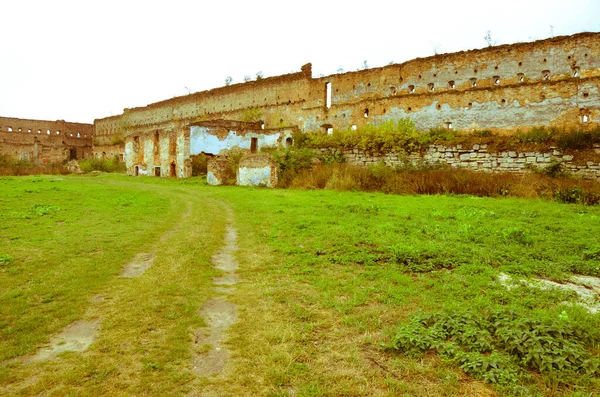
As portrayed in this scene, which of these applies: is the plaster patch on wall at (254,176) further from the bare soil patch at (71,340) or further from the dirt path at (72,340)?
the bare soil patch at (71,340)

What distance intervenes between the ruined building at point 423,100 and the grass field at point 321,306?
16166 millimetres

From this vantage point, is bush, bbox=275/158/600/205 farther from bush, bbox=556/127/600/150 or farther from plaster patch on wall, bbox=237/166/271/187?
bush, bbox=556/127/600/150

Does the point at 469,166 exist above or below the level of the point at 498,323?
above

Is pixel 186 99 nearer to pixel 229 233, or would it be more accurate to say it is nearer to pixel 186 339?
pixel 229 233

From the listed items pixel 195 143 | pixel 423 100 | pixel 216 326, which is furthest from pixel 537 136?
pixel 195 143

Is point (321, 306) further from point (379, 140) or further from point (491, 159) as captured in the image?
point (379, 140)

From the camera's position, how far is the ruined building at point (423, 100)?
A: 2173 cm

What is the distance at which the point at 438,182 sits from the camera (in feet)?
48.4

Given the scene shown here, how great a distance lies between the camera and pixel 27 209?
10391 mm

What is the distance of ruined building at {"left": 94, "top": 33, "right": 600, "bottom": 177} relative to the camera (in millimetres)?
21734

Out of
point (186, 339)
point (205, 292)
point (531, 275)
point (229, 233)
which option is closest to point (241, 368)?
point (186, 339)

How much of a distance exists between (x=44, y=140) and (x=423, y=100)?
163 feet

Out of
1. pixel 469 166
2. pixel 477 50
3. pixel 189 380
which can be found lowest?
pixel 189 380

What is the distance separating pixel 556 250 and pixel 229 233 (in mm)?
6309
